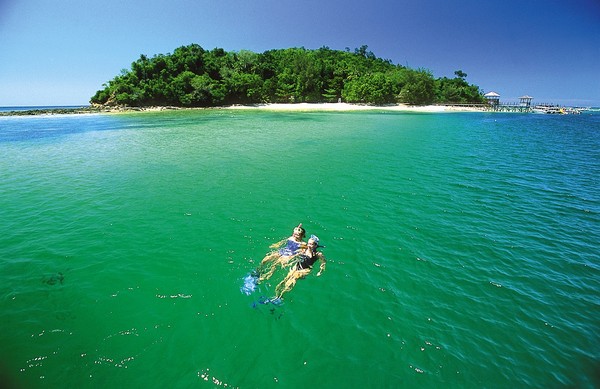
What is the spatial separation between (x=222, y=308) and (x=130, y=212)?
10.8 metres

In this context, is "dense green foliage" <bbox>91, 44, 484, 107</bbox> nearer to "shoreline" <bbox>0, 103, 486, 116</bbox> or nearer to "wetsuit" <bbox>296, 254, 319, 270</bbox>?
"shoreline" <bbox>0, 103, 486, 116</bbox>

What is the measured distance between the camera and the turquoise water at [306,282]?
7.58 m

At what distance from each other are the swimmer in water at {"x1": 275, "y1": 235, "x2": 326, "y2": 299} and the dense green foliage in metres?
106

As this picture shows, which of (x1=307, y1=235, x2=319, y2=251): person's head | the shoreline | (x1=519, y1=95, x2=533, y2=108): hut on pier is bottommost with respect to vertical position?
(x1=307, y1=235, x2=319, y2=251): person's head

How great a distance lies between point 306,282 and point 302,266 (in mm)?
651

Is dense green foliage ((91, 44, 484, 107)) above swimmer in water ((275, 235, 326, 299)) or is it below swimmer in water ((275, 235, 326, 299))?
above

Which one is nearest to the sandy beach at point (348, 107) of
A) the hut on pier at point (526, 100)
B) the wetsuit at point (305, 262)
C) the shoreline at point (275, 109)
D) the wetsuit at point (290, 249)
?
the shoreline at point (275, 109)

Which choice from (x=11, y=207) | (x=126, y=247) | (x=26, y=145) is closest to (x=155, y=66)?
(x=26, y=145)

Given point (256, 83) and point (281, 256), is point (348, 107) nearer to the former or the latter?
point (256, 83)

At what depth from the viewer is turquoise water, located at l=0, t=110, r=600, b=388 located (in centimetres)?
758

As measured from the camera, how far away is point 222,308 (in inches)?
376

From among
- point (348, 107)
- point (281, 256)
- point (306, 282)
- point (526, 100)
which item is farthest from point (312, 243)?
point (526, 100)

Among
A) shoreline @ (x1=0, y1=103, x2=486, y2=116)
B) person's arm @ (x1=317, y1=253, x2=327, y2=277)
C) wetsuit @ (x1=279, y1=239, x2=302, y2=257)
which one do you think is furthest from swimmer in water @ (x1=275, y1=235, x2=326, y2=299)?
shoreline @ (x1=0, y1=103, x2=486, y2=116)

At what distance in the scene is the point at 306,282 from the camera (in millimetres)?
10859
